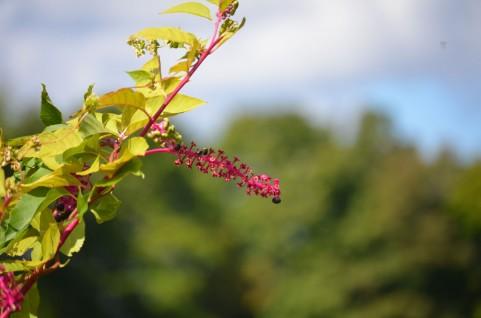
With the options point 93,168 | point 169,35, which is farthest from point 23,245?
point 169,35

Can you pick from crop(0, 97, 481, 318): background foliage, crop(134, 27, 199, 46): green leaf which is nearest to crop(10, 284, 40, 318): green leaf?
crop(134, 27, 199, 46): green leaf

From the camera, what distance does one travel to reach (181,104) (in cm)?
187

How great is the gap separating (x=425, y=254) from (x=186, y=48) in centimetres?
4362

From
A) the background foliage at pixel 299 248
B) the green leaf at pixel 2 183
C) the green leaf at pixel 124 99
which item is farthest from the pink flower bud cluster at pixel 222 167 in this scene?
the background foliage at pixel 299 248

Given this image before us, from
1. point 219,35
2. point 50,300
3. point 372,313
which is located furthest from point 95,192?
point 372,313

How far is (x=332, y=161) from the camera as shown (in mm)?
55969

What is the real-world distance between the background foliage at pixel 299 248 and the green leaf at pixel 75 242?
3390 centimetres

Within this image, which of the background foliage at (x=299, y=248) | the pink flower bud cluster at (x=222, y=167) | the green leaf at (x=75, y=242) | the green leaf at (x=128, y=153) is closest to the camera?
the green leaf at (x=128, y=153)

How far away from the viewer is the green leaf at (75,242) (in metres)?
1.93

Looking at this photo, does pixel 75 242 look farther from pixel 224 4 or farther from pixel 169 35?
pixel 224 4

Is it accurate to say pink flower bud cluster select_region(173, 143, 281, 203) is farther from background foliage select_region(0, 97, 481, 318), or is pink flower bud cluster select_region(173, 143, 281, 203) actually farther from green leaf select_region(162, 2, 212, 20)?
background foliage select_region(0, 97, 481, 318)

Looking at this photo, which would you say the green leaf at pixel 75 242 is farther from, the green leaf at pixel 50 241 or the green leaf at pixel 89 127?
the green leaf at pixel 89 127

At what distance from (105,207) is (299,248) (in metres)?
50.4

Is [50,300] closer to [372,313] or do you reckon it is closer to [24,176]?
[372,313]
